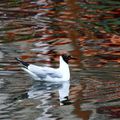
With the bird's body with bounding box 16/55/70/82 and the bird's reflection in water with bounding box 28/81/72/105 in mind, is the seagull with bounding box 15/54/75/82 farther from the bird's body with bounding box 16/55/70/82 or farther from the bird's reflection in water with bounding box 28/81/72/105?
the bird's reflection in water with bounding box 28/81/72/105

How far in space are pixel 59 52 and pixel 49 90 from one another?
3.54 metres

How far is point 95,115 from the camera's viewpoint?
Result: 10945mm

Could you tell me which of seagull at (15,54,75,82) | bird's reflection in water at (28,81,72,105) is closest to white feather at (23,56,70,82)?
seagull at (15,54,75,82)

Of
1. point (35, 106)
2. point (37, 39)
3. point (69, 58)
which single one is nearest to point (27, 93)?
point (35, 106)

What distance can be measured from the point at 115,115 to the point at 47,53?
5476mm

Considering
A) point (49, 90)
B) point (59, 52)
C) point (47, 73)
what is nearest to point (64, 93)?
point (49, 90)

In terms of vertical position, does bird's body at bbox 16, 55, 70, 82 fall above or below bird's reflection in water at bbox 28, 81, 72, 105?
above

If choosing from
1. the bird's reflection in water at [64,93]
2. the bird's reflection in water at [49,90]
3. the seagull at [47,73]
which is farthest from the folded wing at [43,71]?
the bird's reflection in water at [64,93]

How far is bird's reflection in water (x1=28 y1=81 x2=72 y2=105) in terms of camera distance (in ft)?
40.1

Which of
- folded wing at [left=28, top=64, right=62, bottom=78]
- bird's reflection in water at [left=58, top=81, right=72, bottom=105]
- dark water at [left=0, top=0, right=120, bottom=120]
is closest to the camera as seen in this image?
dark water at [left=0, top=0, right=120, bottom=120]

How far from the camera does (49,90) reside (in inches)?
508

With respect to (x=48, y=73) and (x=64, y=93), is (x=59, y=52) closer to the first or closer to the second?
(x=48, y=73)

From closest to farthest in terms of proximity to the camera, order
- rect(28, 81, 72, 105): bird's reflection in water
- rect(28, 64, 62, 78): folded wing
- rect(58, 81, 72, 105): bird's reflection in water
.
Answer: rect(58, 81, 72, 105): bird's reflection in water < rect(28, 81, 72, 105): bird's reflection in water < rect(28, 64, 62, 78): folded wing

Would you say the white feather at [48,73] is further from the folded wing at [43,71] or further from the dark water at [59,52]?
the dark water at [59,52]
